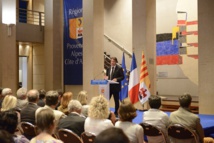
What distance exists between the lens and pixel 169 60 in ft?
33.2

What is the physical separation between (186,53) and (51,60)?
15.9ft

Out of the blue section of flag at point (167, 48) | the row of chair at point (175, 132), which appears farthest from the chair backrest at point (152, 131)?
the blue section of flag at point (167, 48)

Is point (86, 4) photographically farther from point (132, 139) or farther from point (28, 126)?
point (132, 139)

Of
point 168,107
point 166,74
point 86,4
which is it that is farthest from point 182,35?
point 86,4

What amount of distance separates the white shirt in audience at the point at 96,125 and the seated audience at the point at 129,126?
0.75 ft

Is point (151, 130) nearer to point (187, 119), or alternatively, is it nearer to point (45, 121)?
point (187, 119)

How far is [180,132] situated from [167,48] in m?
6.93

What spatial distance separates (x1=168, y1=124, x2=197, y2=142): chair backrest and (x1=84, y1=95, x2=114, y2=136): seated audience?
2.55 feet

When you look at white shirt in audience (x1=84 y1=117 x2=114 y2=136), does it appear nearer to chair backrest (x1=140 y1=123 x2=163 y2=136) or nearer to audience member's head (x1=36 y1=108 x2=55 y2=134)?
chair backrest (x1=140 y1=123 x2=163 y2=136)

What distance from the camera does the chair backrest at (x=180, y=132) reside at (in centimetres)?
344

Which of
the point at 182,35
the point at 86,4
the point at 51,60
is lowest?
the point at 51,60

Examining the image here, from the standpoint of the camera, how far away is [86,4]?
9.16 meters

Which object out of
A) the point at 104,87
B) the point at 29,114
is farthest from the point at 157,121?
the point at 104,87

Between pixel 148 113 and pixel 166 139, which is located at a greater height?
pixel 148 113
